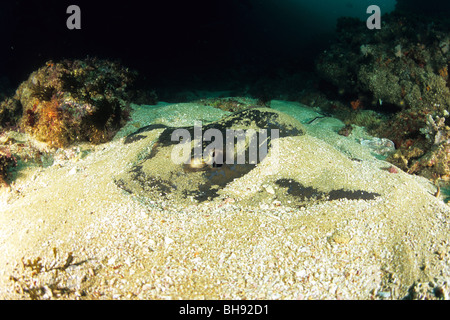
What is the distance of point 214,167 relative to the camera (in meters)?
4.90

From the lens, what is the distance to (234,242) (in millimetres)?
3674

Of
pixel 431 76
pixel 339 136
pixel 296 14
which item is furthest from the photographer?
pixel 296 14

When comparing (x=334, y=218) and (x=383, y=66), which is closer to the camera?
(x=334, y=218)

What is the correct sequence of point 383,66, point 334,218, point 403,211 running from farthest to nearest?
1. point 383,66
2. point 403,211
3. point 334,218

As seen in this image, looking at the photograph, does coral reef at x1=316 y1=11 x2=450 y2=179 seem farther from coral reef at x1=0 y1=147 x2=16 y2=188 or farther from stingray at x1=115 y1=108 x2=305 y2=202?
coral reef at x1=0 y1=147 x2=16 y2=188

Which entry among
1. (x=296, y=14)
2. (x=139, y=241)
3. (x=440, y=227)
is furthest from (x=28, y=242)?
(x=296, y=14)

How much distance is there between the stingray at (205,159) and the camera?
180 inches

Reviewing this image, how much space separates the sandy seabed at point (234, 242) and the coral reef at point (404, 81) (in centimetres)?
248

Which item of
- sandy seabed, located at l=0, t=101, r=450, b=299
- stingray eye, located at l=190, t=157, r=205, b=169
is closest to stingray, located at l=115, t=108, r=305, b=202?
stingray eye, located at l=190, t=157, r=205, b=169

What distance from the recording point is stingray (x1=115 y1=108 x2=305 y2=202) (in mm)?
4562
